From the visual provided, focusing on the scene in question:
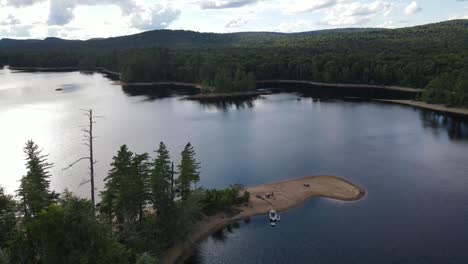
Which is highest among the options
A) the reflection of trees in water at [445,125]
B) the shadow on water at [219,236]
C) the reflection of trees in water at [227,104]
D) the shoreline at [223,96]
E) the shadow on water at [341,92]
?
the shadow on water at [341,92]

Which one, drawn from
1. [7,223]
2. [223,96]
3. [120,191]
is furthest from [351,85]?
[7,223]

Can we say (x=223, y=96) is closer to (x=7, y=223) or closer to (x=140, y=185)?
(x=140, y=185)

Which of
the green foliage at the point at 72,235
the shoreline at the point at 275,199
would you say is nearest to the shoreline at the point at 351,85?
→ the shoreline at the point at 275,199

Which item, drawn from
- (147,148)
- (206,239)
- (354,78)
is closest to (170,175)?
(206,239)

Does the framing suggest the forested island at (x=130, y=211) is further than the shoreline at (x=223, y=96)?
No

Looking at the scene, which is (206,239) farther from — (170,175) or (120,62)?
(120,62)

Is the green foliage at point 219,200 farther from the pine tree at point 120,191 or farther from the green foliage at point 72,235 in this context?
the green foliage at point 72,235
